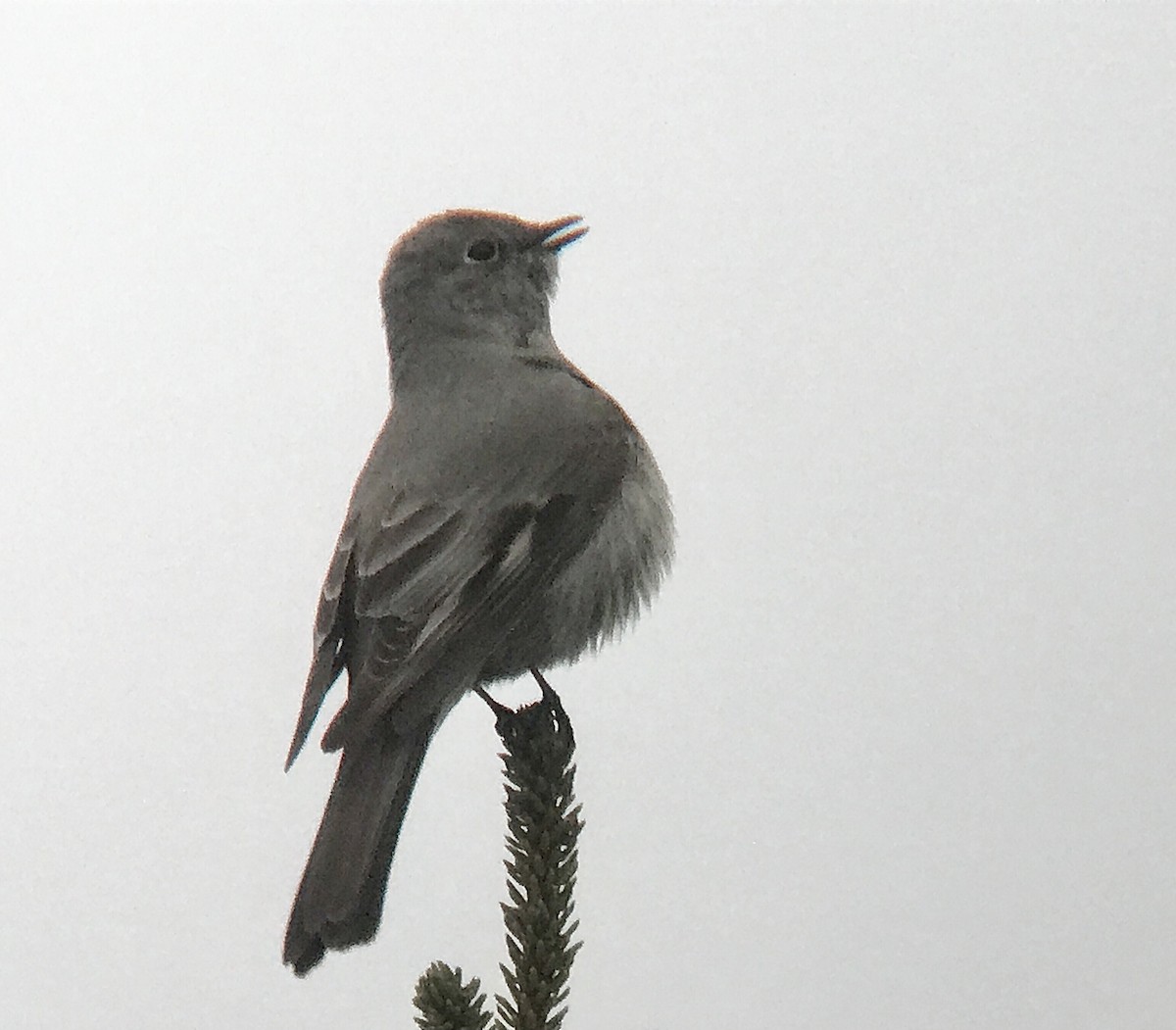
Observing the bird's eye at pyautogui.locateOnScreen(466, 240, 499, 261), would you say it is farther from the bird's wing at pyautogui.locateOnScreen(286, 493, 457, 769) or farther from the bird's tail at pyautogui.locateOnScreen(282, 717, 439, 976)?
the bird's tail at pyautogui.locateOnScreen(282, 717, 439, 976)

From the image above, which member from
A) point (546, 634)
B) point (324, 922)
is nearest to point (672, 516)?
point (546, 634)

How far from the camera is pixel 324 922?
60.2 inches

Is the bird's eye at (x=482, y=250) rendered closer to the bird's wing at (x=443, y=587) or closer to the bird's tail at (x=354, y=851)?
the bird's wing at (x=443, y=587)

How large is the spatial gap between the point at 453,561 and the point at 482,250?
2.77 ft

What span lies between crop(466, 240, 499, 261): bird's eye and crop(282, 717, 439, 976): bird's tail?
3.63 ft

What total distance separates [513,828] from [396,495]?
0.54m

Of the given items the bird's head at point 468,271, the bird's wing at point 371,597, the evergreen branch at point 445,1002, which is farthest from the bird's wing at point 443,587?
the bird's head at point 468,271

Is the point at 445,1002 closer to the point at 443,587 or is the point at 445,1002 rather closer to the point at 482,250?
the point at 443,587

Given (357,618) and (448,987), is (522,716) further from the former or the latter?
(448,987)

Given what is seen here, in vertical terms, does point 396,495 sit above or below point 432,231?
below

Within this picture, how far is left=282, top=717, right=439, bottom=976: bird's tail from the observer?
5.02 ft

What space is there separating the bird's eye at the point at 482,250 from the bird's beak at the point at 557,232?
82 mm

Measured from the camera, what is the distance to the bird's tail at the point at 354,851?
5.02 ft

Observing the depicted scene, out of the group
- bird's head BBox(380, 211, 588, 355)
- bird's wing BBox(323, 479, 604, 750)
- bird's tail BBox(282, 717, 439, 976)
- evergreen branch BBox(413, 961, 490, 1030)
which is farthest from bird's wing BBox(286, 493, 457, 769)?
bird's head BBox(380, 211, 588, 355)
